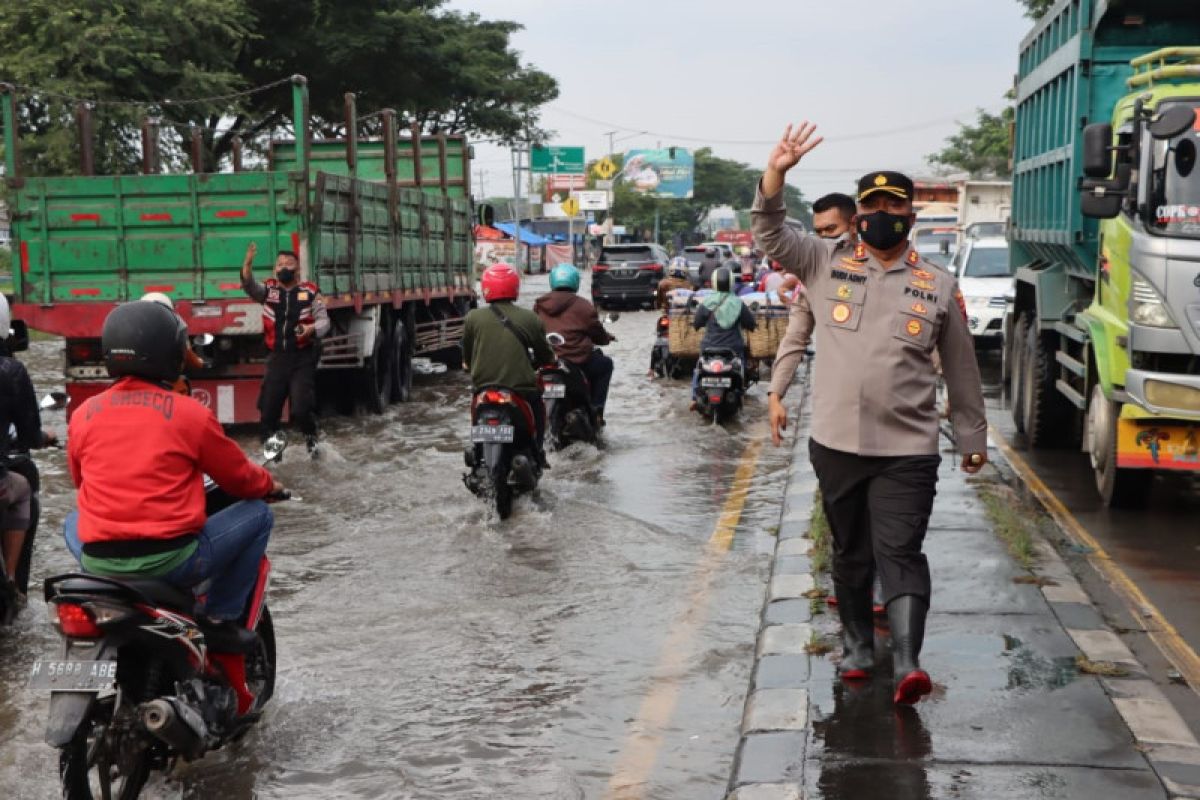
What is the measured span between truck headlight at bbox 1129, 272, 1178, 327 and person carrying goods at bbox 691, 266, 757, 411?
5.88m

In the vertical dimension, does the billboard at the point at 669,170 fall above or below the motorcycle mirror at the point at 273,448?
above

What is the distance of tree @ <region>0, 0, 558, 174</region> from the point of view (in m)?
25.0

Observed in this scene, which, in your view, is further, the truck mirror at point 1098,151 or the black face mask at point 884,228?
the truck mirror at point 1098,151

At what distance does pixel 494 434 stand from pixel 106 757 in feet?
16.2

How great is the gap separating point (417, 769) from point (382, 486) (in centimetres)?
600

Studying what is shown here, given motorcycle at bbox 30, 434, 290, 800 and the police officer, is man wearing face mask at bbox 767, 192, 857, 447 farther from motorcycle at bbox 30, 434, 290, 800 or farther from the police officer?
motorcycle at bbox 30, 434, 290, 800

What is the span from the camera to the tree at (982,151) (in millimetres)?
60000

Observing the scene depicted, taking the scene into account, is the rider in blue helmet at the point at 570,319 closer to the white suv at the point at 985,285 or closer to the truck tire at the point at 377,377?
the truck tire at the point at 377,377

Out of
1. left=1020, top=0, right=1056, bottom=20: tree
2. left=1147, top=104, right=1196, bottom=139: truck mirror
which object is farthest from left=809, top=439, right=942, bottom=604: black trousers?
left=1020, top=0, right=1056, bottom=20: tree

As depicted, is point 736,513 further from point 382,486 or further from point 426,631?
point 426,631

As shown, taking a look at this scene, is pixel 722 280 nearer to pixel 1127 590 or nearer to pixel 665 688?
pixel 1127 590

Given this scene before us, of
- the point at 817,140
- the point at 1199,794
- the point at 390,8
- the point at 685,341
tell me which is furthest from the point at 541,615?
the point at 390,8

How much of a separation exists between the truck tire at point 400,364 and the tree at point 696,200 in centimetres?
7974

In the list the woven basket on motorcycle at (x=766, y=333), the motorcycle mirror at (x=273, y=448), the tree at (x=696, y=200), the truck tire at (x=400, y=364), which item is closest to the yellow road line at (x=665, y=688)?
the motorcycle mirror at (x=273, y=448)
